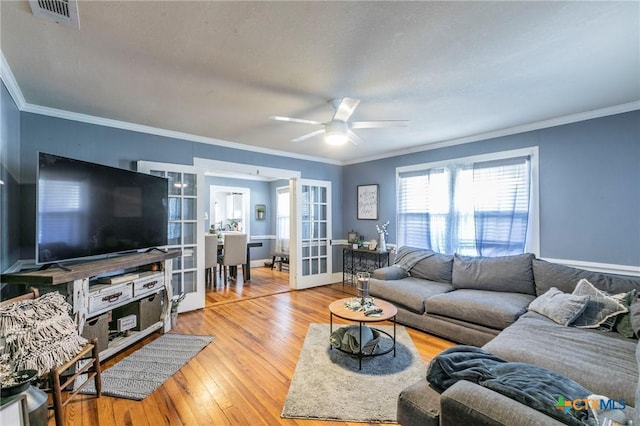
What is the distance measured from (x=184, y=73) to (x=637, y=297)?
4233mm

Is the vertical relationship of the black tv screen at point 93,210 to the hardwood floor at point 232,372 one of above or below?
above

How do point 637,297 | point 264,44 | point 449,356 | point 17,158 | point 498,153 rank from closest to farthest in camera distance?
point 449,356, point 264,44, point 637,297, point 17,158, point 498,153

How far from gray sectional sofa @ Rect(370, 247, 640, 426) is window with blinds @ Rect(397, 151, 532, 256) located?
0.34m

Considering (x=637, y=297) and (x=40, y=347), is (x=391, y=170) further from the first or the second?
(x=40, y=347)

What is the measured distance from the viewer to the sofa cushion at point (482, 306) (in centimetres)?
271

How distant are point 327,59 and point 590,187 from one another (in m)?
3.24

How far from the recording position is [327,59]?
202 centimetres

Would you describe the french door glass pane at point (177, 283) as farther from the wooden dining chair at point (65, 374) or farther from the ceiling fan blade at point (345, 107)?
the ceiling fan blade at point (345, 107)

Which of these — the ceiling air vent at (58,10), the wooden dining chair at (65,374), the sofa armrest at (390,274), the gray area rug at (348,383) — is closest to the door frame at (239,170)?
the sofa armrest at (390,274)

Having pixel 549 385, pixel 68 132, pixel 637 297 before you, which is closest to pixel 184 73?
pixel 68 132

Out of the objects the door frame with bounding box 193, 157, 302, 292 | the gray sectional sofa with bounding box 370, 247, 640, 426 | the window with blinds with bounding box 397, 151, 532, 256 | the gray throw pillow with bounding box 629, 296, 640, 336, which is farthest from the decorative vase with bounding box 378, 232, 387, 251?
the gray throw pillow with bounding box 629, 296, 640, 336

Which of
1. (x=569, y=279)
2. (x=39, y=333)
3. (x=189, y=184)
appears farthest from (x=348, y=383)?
(x=189, y=184)

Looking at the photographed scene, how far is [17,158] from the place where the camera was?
2.73 m

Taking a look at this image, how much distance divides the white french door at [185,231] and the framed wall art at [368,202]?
294 cm
